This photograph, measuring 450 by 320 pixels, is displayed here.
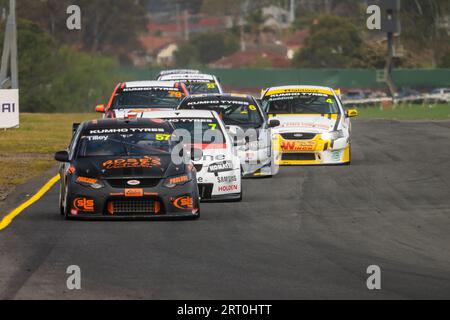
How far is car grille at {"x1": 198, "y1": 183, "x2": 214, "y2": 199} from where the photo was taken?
756 inches

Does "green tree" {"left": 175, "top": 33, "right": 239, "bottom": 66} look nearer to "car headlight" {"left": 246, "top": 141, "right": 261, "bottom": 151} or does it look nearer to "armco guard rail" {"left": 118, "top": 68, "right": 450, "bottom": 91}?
"armco guard rail" {"left": 118, "top": 68, "right": 450, "bottom": 91}

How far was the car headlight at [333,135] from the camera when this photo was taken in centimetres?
2567

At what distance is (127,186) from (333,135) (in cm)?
940

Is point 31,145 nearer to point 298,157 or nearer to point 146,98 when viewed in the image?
point 146,98

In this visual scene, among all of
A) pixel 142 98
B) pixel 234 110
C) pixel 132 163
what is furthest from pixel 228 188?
pixel 142 98

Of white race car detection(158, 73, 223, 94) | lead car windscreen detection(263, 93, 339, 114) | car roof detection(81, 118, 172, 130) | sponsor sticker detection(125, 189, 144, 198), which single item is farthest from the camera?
white race car detection(158, 73, 223, 94)

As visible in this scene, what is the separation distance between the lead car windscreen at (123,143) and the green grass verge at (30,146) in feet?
11.2

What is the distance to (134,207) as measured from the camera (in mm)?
17141

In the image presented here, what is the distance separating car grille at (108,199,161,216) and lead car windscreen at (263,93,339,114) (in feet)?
33.9

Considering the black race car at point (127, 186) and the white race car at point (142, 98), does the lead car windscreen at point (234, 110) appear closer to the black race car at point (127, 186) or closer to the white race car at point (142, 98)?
the white race car at point (142, 98)

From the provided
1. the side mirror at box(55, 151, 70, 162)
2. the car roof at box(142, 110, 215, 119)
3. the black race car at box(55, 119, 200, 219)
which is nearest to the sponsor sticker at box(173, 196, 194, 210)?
the black race car at box(55, 119, 200, 219)

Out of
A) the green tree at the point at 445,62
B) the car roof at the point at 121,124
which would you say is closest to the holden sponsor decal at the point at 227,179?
the car roof at the point at 121,124

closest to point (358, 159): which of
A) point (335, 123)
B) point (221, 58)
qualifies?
point (335, 123)

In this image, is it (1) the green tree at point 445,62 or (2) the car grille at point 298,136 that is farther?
(1) the green tree at point 445,62
